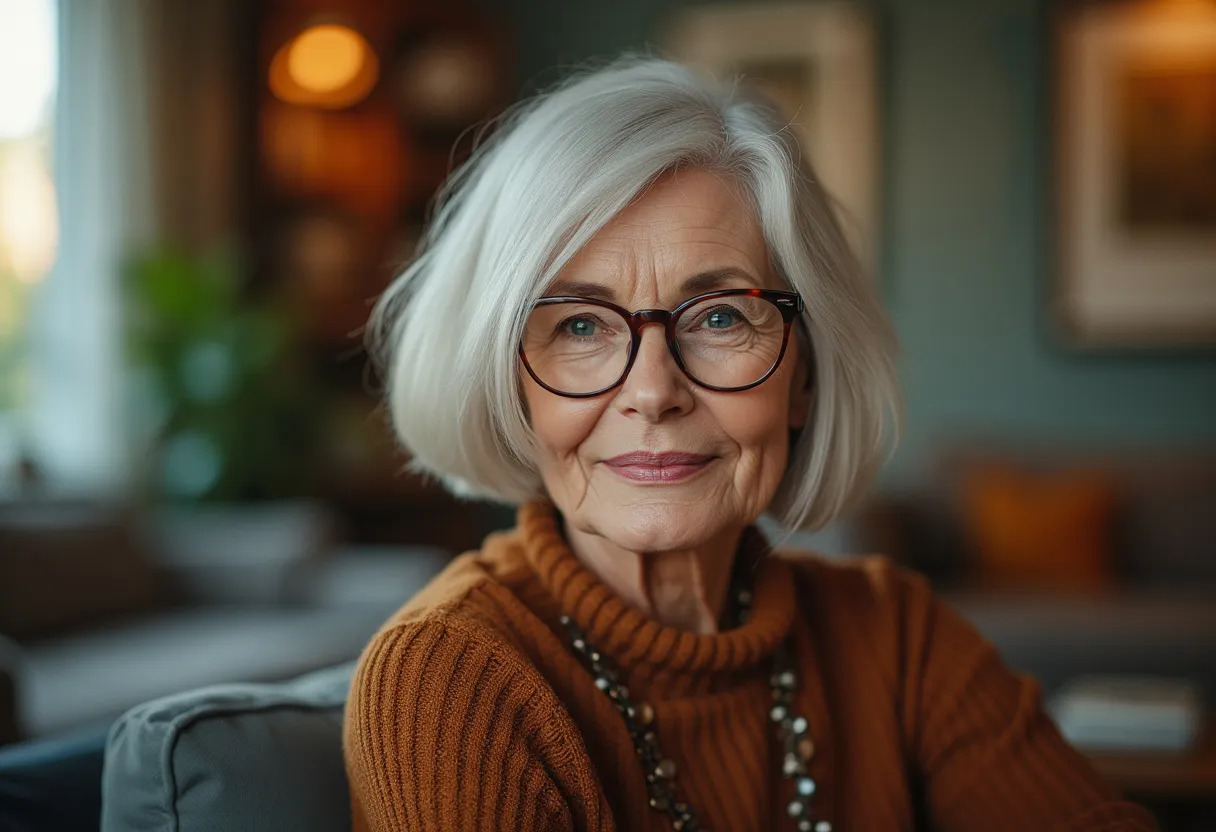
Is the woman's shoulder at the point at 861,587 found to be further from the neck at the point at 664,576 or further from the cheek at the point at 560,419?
the cheek at the point at 560,419

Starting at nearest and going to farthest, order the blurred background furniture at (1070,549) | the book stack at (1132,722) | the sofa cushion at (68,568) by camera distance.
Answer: the book stack at (1132,722) < the sofa cushion at (68,568) < the blurred background furniture at (1070,549)

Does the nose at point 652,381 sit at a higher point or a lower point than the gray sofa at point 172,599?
higher

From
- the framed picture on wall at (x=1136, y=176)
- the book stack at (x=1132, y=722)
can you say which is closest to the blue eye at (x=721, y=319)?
the book stack at (x=1132, y=722)

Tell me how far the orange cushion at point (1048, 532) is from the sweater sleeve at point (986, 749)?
2.63 m

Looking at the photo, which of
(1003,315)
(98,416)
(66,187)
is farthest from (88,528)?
(1003,315)

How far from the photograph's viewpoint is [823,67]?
4711 mm

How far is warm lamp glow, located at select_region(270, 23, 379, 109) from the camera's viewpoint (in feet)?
14.9

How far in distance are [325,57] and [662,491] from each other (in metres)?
3.92

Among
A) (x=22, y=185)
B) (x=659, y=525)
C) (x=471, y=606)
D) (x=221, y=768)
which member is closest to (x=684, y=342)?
(x=659, y=525)

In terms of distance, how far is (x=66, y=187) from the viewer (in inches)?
155

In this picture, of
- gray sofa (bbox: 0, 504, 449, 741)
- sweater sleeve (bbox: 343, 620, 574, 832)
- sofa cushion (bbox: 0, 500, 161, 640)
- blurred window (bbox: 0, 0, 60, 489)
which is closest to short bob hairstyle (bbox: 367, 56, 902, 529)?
sweater sleeve (bbox: 343, 620, 574, 832)

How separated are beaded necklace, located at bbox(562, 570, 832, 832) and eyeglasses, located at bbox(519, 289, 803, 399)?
0.70 ft

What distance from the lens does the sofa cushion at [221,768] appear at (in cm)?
93

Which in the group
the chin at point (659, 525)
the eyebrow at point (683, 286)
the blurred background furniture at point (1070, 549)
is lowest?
the blurred background furniture at point (1070, 549)
